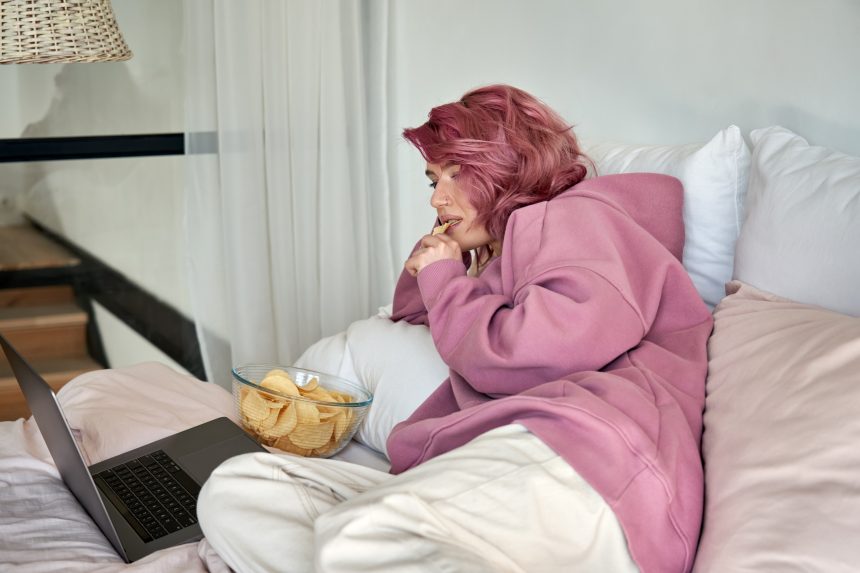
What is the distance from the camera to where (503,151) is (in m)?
1.49

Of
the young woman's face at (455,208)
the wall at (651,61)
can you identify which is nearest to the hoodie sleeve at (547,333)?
the young woman's face at (455,208)

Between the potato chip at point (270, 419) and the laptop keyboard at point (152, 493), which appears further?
the potato chip at point (270, 419)

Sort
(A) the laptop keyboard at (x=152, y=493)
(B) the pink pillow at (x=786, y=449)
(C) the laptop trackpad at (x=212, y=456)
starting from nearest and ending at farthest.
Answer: (B) the pink pillow at (x=786, y=449) < (A) the laptop keyboard at (x=152, y=493) < (C) the laptop trackpad at (x=212, y=456)

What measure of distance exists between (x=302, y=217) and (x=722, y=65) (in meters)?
1.30

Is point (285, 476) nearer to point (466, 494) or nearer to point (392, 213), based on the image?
point (466, 494)

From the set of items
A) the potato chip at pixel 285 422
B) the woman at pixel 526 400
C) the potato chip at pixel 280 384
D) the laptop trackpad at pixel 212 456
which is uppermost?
the woman at pixel 526 400

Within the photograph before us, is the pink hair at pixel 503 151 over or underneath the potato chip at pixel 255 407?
over

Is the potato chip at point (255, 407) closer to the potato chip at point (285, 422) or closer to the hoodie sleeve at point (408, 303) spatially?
the potato chip at point (285, 422)

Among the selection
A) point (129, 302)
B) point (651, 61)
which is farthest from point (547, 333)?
point (129, 302)

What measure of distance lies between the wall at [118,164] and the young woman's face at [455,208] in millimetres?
1477

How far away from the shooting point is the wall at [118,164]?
Result: 2666 millimetres

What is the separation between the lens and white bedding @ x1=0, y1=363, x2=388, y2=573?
1.12 m

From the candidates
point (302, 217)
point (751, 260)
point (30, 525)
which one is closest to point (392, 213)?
point (302, 217)

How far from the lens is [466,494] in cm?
Result: 94
